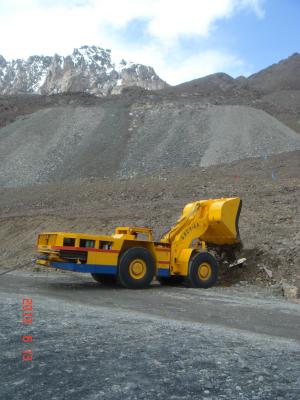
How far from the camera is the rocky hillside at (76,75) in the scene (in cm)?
12101

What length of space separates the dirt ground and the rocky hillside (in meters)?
87.8

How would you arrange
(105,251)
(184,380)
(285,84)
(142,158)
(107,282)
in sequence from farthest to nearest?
(285,84) → (142,158) → (107,282) → (105,251) → (184,380)

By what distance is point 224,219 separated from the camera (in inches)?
451

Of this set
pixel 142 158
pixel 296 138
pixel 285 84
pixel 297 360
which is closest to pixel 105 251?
pixel 297 360

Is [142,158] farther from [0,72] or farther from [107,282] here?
[0,72]

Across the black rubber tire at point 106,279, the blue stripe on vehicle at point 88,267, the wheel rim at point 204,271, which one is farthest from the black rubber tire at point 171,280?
the blue stripe on vehicle at point 88,267

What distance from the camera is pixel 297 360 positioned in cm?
500

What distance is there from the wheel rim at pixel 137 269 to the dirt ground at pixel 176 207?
245 cm

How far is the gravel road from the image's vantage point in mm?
3977

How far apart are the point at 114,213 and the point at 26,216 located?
423cm
